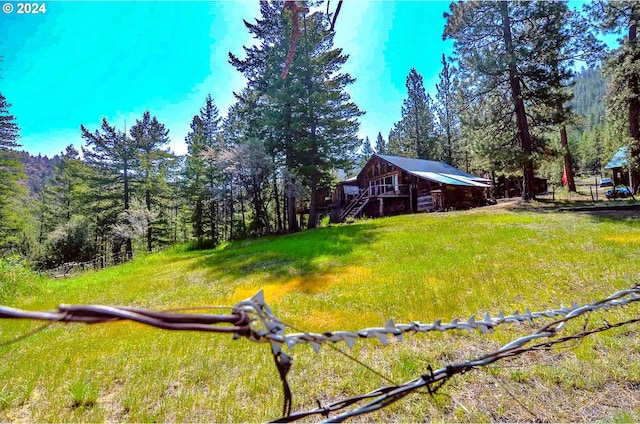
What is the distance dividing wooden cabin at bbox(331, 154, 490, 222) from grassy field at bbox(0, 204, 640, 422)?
16.7 meters

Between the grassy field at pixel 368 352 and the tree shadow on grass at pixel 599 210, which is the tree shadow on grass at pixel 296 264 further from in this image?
the tree shadow on grass at pixel 599 210

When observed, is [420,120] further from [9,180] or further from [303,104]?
[9,180]

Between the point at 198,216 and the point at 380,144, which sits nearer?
the point at 198,216

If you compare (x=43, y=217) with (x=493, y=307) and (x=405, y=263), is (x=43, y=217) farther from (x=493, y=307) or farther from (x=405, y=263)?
(x=493, y=307)

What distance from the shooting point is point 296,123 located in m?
24.8

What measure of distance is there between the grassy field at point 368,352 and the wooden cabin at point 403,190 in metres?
16.7

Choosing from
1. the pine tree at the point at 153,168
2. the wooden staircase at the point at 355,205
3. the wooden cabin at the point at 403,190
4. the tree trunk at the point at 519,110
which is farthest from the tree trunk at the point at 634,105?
the pine tree at the point at 153,168

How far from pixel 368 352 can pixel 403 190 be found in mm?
27326

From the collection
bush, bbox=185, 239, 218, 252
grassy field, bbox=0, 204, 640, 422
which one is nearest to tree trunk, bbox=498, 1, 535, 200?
grassy field, bbox=0, 204, 640, 422

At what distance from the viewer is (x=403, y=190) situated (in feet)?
98.8

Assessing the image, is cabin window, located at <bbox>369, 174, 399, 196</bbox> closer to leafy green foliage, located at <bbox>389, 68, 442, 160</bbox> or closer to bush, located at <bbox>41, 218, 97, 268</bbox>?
leafy green foliage, located at <bbox>389, 68, 442, 160</bbox>

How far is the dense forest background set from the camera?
1903cm

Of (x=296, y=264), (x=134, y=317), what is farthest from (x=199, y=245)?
(x=134, y=317)

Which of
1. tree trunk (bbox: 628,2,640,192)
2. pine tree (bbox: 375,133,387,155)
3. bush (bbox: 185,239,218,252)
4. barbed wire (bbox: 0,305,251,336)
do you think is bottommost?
bush (bbox: 185,239,218,252)
